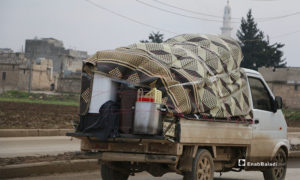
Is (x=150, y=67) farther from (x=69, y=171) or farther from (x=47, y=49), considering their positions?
Result: (x=47, y=49)

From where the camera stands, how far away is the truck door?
10.4 meters

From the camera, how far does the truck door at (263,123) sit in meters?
10.4

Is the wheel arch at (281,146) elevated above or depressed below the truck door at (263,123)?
below

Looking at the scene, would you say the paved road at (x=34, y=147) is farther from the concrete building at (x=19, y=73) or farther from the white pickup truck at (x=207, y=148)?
the concrete building at (x=19, y=73)

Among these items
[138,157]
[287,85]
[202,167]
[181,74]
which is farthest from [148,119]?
[287,85]

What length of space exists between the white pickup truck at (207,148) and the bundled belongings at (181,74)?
29 cm

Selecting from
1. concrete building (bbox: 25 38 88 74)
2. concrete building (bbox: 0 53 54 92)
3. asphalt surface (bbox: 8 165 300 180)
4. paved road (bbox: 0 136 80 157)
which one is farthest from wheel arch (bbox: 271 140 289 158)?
concrete building (bbox: 25 38 88 74)

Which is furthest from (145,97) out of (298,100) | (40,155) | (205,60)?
(298,100)

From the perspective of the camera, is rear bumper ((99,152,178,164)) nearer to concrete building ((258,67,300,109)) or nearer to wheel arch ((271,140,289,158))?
wheel arch ((271,140,289,158))

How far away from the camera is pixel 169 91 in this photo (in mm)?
8305

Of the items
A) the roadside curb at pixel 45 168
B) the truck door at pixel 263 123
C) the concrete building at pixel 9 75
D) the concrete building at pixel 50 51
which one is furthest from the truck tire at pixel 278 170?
the concrete building at pixel 50 51

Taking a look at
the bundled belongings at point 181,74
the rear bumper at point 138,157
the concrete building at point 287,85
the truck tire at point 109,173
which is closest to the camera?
the rear bumper at point 138,157

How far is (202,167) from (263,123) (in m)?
2.26

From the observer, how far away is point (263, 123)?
10617 millimetres
